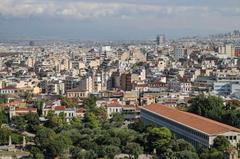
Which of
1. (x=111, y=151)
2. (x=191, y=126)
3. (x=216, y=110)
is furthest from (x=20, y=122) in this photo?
(x=216, y=110)

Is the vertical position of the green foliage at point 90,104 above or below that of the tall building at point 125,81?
below

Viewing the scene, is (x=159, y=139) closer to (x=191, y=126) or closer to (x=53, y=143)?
(x=191, y=126)

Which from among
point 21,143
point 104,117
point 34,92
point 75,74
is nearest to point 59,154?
point 21,143

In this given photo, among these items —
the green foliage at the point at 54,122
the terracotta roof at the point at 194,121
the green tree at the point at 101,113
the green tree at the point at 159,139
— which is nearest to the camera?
the green tree at the point at 159,139

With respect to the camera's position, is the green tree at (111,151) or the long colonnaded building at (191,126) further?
the long colonnaded building at (191,126)

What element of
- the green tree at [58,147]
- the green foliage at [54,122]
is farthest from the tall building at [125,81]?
the green tree at [58,147]

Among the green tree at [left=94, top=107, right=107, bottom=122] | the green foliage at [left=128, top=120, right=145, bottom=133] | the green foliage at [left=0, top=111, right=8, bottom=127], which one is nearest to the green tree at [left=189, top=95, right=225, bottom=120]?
the green foliage at [left=128, top=120, right=145, bottom=133]

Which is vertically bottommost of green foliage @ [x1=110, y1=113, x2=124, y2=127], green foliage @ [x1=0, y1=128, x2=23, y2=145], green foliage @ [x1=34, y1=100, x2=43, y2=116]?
green foliage @ [x1=0, y1=128, x2=23, y2=145]

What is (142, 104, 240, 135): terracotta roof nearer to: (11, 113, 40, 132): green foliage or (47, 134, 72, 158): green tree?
(47, 134, 72, 158): green tree

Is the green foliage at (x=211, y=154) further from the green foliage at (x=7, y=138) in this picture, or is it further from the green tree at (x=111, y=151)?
the green foliage at (x=7, y=138)
